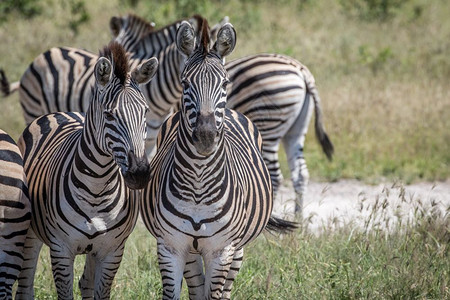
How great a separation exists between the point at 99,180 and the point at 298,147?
4410mm

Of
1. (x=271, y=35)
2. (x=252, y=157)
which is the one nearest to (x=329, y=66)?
(x=271, y=35)

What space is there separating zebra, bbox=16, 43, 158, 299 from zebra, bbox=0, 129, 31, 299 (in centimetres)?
13

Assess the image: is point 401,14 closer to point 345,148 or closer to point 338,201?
point 345,148

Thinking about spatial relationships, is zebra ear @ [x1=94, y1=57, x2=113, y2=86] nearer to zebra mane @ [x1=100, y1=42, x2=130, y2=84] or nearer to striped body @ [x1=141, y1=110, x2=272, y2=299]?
Answer: zebra mane @ [x1=100, y1=42, x2=130, y2=84]

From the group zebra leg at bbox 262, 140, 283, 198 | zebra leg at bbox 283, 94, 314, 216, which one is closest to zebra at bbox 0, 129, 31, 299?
zebra leg at bbox 262, 140, 283, 198

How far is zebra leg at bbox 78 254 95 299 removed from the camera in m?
5.12

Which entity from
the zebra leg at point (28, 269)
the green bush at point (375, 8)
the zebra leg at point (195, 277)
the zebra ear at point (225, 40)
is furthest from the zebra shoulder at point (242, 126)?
the green bush at point (375, 8)

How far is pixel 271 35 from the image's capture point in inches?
623

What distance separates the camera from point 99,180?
14.9 ft

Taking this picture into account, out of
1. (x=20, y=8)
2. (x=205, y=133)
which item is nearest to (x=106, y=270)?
(x=205, y=133)

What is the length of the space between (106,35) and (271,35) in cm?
348

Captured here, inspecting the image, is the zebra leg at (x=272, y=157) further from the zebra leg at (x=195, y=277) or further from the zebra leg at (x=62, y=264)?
the zebra leg at (x=62, y=264)

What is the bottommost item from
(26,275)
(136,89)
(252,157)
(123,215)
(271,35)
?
(26,275)

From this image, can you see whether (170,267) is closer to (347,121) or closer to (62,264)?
(62,264)
